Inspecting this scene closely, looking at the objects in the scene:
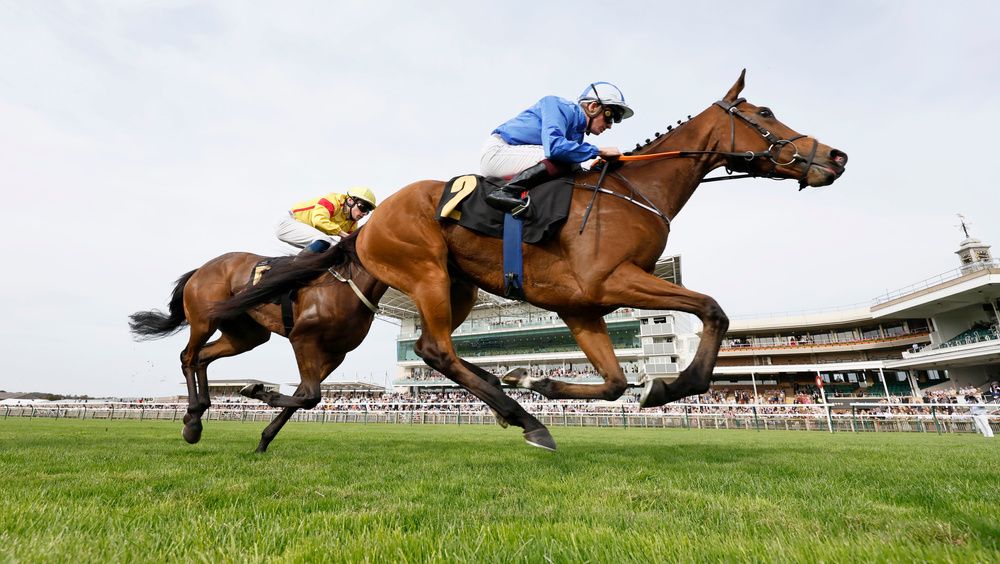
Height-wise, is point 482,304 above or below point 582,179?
above

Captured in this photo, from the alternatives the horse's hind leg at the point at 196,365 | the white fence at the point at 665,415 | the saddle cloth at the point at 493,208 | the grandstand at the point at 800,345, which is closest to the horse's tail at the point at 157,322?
the horse's hind leg at the point at 196,365

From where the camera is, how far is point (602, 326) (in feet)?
13.3

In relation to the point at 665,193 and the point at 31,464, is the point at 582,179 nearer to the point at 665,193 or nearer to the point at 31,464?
the point at 665,193

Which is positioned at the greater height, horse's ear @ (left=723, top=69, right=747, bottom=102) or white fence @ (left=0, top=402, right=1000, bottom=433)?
horse's ear @ (left=723, top=69, right=747, bottom=102)

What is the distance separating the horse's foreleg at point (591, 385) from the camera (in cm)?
364

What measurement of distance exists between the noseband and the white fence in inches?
592

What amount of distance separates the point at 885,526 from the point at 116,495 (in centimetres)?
355

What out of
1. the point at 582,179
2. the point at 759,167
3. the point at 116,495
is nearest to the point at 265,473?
the point at 116,495

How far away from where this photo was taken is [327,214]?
6.25 meters

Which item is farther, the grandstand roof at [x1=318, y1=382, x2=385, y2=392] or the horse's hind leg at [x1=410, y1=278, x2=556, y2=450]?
the grandstand roof at [x1=318, y1=382, x2=385, y2=392]

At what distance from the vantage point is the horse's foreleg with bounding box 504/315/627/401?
11.9ft

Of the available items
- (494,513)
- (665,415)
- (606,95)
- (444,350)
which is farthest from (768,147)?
(665,415)

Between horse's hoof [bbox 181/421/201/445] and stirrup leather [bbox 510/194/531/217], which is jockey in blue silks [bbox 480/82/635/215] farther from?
horse's hoof [bbox 181/421/201/445]

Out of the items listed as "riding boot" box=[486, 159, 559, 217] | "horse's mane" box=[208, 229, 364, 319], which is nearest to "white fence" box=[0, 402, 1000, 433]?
"riding boot" box=[486, 159, 559, 217]
